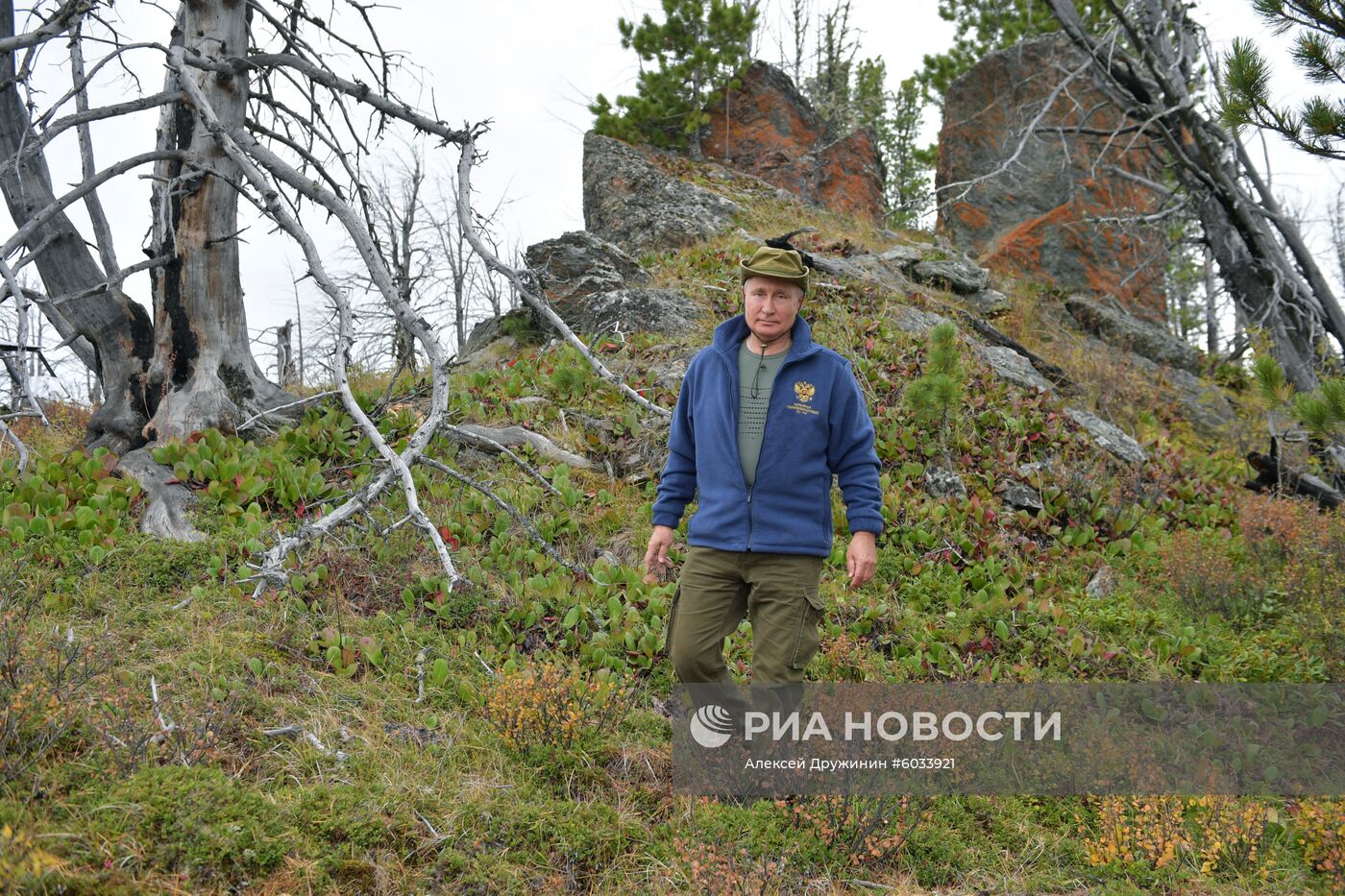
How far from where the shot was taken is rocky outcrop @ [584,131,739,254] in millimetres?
14039

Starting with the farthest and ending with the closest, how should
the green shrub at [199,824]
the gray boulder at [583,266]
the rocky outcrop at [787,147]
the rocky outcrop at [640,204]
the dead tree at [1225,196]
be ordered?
1. the rocky outcrop at [787,147]
2. the rocky outcrop at [640,204]
3. the gray boulder at [583,266]
4. the dead tree at [1225,196]
5. the green shrub at [199,824]

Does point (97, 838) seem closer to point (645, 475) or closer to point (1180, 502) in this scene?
point (645, 475)

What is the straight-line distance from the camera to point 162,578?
532cm

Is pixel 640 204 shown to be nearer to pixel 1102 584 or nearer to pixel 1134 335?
pixel 1134 335

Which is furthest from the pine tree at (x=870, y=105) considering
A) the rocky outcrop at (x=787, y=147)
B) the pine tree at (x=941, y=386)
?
the pine tree at (x=941, y=386)

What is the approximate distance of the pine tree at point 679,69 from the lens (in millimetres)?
16828

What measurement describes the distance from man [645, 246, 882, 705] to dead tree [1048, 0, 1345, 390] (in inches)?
323

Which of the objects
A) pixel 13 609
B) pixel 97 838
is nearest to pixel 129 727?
pixel 97 838

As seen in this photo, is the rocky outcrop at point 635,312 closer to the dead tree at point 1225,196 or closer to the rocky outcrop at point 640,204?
the rocky outcrop at point 640,204

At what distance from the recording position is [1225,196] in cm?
1020

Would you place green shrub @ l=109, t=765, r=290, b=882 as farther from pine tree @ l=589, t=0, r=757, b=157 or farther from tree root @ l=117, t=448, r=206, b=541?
pine tree @ l=589, t=0, r=757, b=157

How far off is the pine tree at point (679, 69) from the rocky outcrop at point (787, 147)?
0.67 metres

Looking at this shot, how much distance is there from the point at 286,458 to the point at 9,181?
3324 mm
